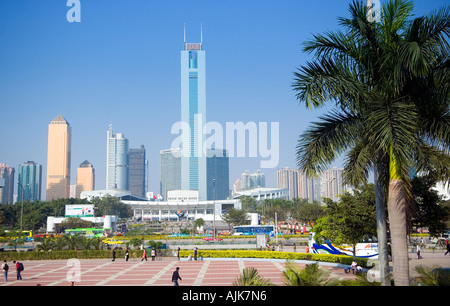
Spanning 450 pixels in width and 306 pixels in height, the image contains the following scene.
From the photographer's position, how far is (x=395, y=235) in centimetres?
960

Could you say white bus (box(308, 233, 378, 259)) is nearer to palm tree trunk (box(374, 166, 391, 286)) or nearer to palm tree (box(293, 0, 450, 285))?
palm tree trunk (box(374, 166, 391, 286))

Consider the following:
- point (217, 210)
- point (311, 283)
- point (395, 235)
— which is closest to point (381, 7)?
point (395, 235)

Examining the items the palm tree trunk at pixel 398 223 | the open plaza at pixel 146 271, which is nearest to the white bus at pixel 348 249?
the open plaza at pixel 146 271

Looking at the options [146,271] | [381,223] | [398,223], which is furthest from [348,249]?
[398,223]

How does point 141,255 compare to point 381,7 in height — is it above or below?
below

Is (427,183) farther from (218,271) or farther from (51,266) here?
(51,266)

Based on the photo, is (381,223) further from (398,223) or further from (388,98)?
(388,98)

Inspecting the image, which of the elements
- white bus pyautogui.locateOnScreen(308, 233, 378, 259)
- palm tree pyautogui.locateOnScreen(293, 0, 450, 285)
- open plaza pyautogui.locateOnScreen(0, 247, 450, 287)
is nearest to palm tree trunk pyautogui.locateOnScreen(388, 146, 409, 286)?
palm tree pyautogui.locateOnScreen(293, 0, 450, 285)

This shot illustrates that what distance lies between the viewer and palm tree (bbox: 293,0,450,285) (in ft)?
30.5

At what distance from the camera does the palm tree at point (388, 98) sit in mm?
9305

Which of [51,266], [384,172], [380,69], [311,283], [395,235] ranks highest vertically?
[380,69]

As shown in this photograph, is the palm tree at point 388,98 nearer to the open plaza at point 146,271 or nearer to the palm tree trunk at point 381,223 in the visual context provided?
the palm tree trunk at point 381,223

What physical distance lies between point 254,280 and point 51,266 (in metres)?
26.3
